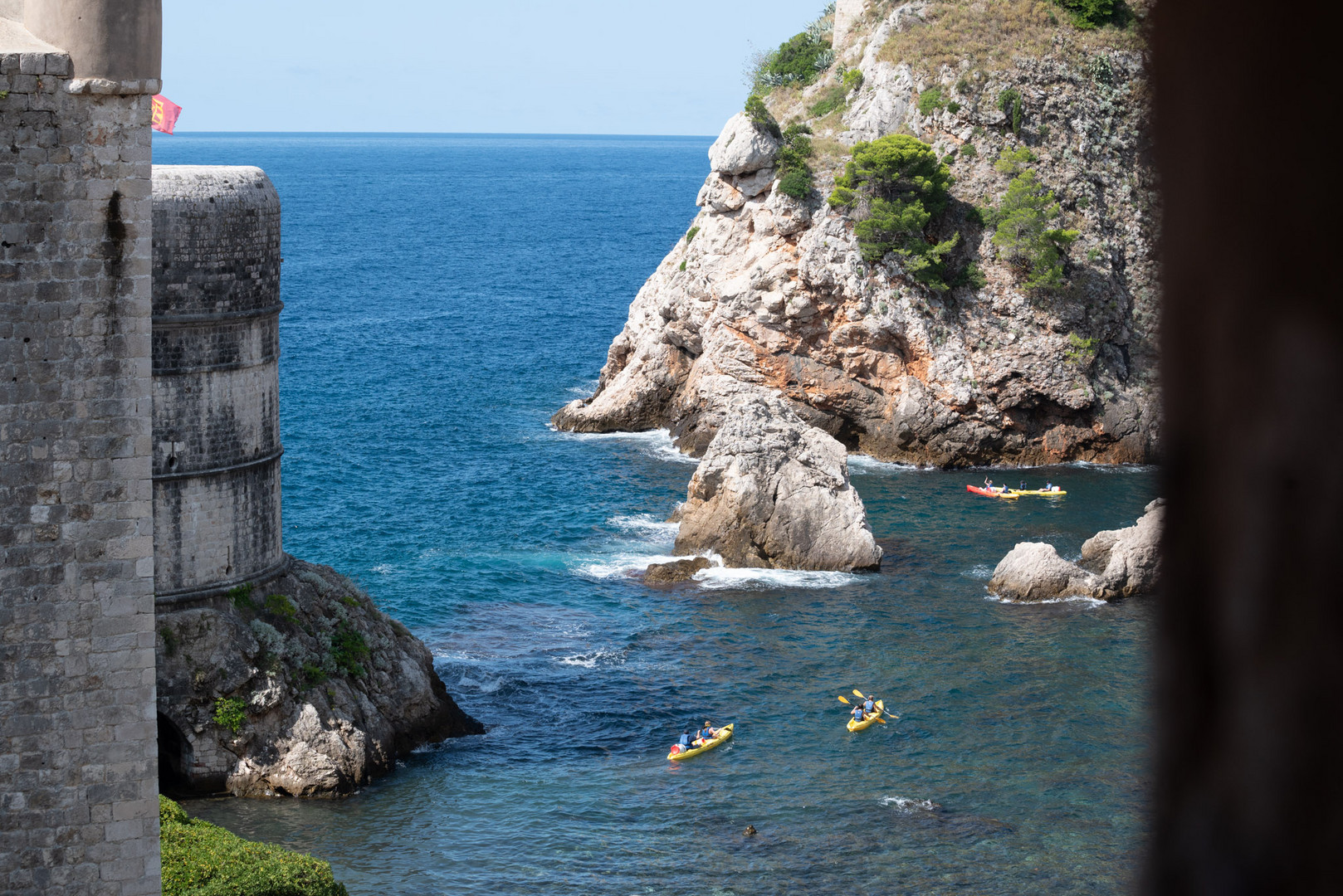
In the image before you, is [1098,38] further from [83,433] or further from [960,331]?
[83,433]

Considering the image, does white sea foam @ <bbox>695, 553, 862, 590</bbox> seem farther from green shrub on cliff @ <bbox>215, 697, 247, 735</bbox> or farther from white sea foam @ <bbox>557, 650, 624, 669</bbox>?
green shrub on cliff @ <bbox>215, 697, 247, 735</bbox>

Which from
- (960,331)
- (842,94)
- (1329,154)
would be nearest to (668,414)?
(960,331)

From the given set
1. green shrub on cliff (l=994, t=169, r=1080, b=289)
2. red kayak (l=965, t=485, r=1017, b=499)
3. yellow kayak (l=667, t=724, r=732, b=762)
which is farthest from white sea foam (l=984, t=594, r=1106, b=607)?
green shrub on cliff (l=994, t=169, r=1080, b=289)

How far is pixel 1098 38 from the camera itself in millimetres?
69000

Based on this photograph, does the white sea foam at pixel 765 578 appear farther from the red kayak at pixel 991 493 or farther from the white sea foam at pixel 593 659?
the red kayak at pixel 991 493

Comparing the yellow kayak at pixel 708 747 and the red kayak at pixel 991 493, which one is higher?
the red kayak at pixel 991 493

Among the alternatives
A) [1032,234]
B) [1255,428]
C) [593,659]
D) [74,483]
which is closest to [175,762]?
[593,659]

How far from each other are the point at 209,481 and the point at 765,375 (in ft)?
111

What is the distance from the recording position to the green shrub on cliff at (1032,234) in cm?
6200

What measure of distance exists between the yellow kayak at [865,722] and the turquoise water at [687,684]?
14.2 inches

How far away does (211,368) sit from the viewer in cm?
2838

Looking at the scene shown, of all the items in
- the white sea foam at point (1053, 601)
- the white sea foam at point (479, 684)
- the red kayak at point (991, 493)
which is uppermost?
the red kayak at point (991, 493)

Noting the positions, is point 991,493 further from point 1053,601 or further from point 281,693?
point 281,693

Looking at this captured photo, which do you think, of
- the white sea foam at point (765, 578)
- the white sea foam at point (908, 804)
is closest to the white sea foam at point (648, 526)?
the white sea foam at point (765, 578)
